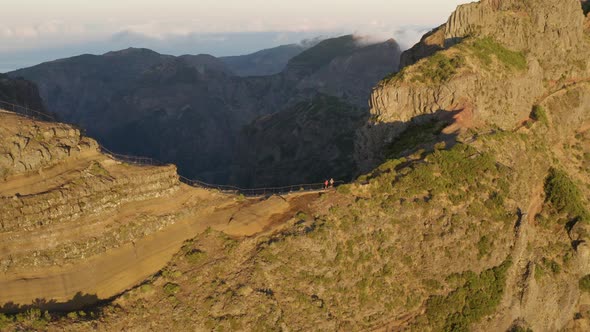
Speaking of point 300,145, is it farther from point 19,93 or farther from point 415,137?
point 415,137

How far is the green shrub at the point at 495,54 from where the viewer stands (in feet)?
247

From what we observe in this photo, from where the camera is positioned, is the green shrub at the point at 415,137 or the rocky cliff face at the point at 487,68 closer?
the green shrub at the point at 415,137

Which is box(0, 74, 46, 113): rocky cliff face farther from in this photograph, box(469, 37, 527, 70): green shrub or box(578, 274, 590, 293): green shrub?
box(578, 274, 590, 293): green shrub

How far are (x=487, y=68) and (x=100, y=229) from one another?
65.3 metres

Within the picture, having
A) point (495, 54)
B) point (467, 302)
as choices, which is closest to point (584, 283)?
point (467, 302)

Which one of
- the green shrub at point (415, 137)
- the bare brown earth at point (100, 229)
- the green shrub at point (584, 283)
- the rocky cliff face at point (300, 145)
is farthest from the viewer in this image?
the rocky cliff face at point (300, 145)

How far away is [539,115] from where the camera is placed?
7525 cm

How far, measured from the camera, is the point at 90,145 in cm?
4078

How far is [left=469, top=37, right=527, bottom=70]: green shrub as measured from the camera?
75250mm

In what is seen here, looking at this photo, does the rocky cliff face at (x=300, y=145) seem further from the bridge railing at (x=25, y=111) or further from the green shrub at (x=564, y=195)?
the bridge railing at (x=25, y=111)

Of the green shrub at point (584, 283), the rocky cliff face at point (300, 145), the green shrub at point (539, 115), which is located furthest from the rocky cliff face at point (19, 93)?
the green shrub at point (584, 283)

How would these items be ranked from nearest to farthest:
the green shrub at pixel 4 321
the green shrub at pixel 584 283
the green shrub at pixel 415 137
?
the green shrub at pixel 4 321 → the green shrub at pixel 584 283 → the green shrub at pixel 415 137

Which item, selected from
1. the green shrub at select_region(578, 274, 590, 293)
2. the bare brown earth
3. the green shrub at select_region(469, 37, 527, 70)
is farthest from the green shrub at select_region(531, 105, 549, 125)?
the bare brown earth

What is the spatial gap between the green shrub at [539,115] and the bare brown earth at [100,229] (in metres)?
53.3
